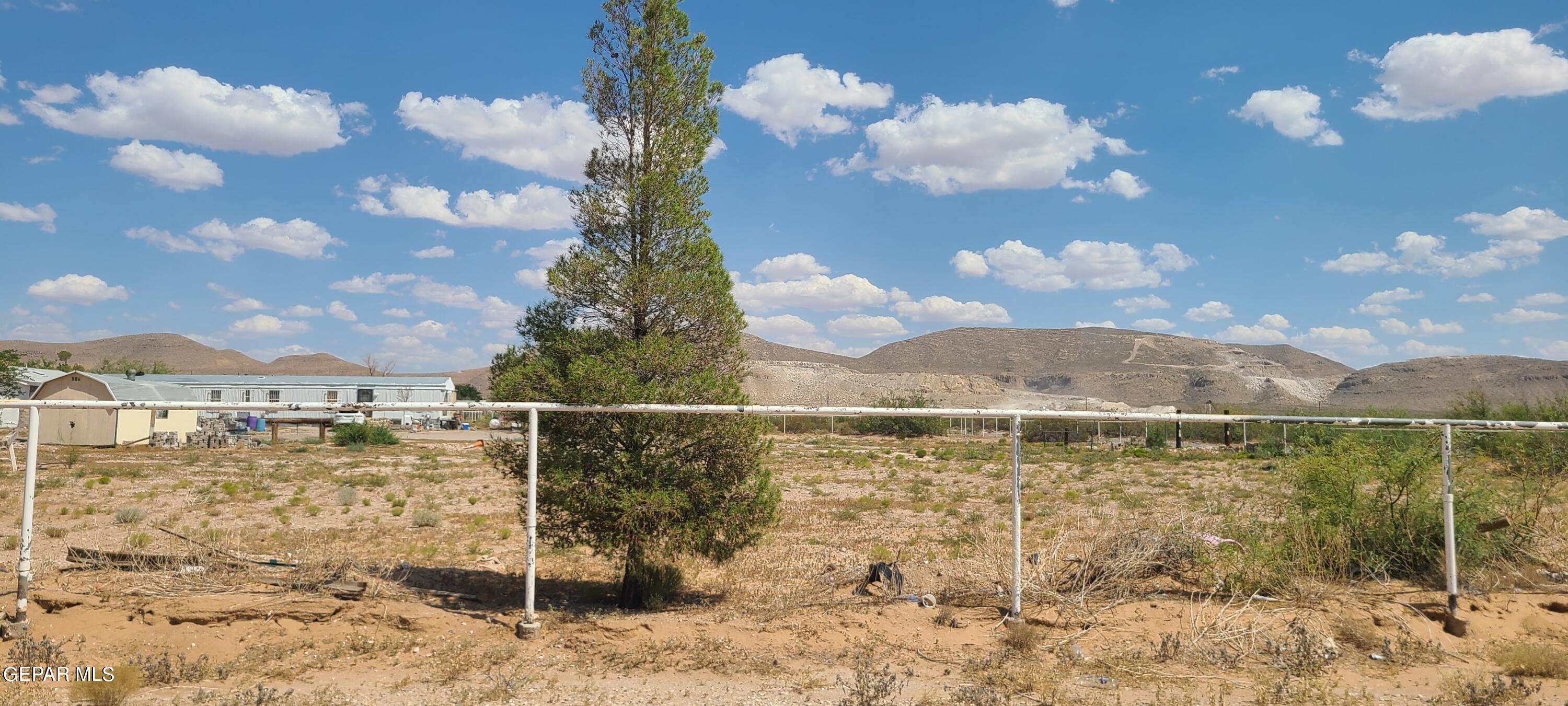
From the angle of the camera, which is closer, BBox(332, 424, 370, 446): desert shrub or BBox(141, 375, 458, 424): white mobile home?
BBox(332, 424, 370, 446): desert shrub

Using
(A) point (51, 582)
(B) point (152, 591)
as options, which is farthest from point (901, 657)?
(A) point (51, 582)

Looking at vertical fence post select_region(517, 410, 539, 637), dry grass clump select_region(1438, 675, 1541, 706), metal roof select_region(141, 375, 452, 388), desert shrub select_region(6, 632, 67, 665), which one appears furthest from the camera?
metal roof select_region(141, 375, 452, 388)

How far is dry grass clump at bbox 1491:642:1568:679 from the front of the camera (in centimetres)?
588

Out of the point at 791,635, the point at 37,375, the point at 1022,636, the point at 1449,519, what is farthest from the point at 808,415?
the point at 37,375

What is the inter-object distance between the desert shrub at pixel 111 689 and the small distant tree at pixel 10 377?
46.3 metres

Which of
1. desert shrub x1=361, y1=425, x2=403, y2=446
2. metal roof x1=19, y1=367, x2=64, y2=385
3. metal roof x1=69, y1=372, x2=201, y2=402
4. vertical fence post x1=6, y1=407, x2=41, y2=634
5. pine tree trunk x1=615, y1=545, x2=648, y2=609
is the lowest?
desert shrub x1=361, y1=425, x2=403, y2=446

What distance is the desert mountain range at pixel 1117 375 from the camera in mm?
89500

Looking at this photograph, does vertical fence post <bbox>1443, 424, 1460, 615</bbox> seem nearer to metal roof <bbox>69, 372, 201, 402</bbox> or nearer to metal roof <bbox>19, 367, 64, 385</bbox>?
metal roof <bbox>69, 372, 201, 402</bbox>

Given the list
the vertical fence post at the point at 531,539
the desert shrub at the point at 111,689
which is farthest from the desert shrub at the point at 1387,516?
the desert shrub at the point at 111,689

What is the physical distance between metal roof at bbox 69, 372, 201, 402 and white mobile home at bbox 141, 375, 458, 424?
2.61 meters

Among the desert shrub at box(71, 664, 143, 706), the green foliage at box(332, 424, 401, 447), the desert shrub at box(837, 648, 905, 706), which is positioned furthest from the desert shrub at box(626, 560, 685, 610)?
the green foliage at box(332, 424, 401, 447)

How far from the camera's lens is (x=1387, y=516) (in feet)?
26.6

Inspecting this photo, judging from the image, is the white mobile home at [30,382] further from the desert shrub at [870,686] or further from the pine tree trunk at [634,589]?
the desert shrub at [870,686]

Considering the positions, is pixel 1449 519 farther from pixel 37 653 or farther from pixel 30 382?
pixel 30 382
